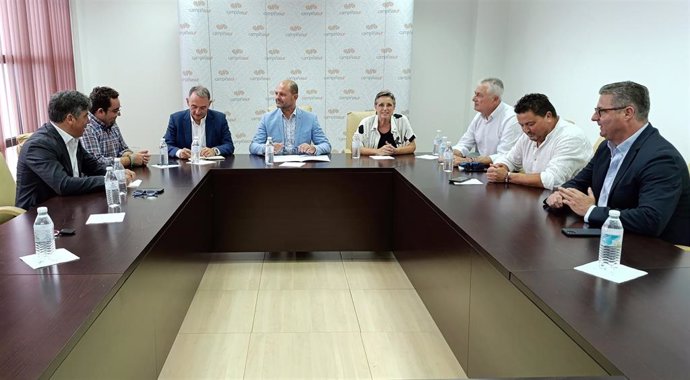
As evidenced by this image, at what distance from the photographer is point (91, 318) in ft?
4.44

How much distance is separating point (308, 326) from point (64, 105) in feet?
5.66

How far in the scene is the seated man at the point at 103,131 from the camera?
367 centimetres

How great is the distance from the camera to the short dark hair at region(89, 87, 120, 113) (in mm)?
3660

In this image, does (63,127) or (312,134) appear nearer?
(63,127)

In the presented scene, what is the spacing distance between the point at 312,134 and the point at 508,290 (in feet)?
9.91

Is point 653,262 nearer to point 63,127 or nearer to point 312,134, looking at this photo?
point 63,127

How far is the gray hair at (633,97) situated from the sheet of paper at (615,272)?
2.76ft

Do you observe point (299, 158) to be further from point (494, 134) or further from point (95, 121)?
point (494, 134)

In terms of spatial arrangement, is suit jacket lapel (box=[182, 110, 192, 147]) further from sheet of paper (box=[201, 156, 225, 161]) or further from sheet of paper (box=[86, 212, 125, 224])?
sheet of paper (box=[86, 212, 125, 224])

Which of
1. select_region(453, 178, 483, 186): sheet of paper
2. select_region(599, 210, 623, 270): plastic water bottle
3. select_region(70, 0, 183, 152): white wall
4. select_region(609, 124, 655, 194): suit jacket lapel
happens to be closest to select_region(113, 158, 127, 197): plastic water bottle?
select_region(453, 178, 483, 186): sheet of paper

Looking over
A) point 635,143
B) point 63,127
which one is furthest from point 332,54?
point 635,143

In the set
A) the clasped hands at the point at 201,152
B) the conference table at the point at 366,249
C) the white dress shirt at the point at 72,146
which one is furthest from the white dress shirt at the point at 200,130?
the white dress shirt at the point at 72,146

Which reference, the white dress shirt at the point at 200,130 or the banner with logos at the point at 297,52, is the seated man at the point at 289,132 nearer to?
the white dress shirt at the point at 200,130

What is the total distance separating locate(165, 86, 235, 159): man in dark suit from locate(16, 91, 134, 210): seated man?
139 centimetres
